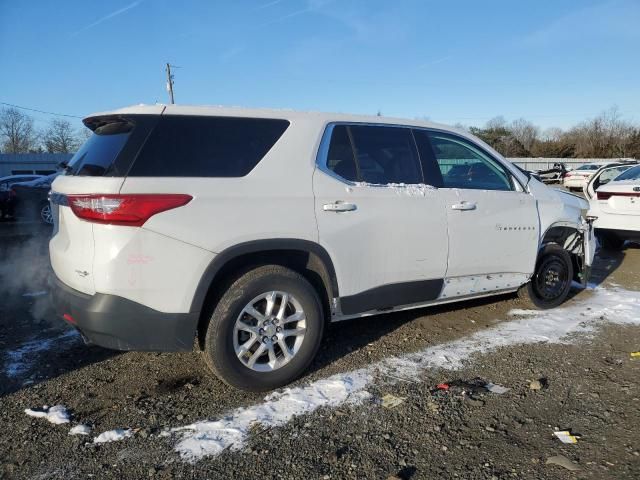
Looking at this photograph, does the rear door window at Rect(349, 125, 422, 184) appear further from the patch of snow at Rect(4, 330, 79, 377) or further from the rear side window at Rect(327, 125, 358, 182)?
the patch of snow at Rect(4, 330, 79, 377)

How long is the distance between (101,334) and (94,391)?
2.11 ft

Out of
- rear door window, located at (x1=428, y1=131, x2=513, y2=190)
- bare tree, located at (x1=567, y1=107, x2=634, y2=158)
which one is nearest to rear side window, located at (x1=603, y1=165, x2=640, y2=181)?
rear door window, located at (x1=428, y1=131, x2=513, y2=190)

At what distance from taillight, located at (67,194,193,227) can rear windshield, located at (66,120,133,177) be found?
0.22 m

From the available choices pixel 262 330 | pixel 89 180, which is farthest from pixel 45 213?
pixel 262 330

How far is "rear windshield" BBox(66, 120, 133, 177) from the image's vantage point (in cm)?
307

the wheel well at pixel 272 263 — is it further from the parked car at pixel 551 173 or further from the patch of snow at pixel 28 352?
the parked car at pixel 551 173

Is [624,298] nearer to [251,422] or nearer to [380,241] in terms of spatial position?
[380,241]

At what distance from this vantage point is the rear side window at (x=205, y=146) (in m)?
3.05

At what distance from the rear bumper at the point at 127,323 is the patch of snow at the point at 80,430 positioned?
481mm

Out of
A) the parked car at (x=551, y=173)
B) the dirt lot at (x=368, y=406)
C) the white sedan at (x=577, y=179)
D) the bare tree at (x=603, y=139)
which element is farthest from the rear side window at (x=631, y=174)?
the bare tree at (x=603, y=139)

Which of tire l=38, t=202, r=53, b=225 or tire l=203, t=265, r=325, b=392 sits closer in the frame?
tire l=203, t=265, r=325, b=392

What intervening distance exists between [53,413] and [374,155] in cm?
287

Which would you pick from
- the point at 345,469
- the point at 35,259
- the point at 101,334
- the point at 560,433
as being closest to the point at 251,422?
the point at 345,469

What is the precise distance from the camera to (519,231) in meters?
4.70
